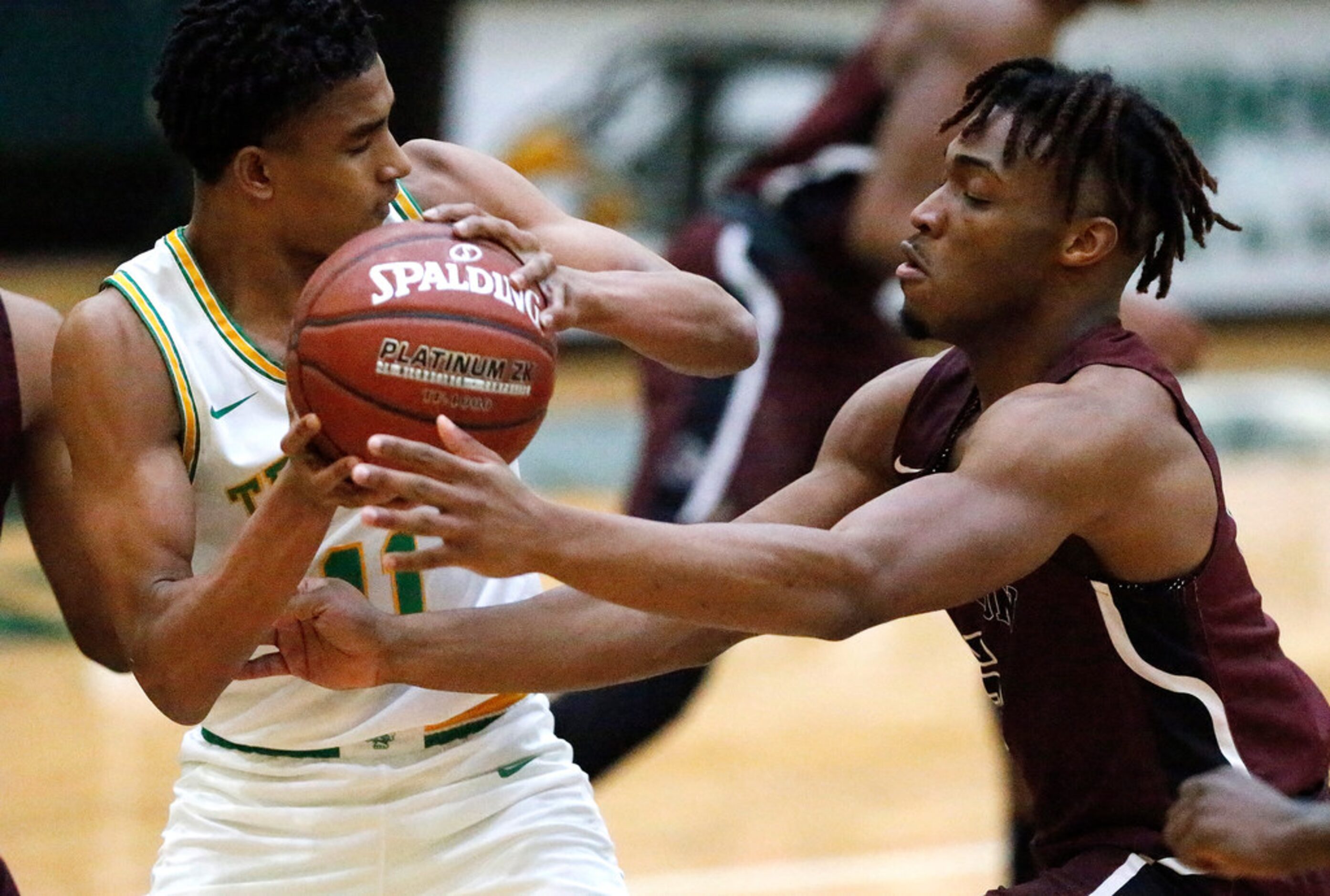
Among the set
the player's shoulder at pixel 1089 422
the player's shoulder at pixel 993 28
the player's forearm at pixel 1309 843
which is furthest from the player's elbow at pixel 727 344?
the player's shoulder at pixel 993 28

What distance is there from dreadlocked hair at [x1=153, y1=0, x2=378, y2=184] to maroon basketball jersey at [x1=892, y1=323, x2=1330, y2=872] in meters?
1.20

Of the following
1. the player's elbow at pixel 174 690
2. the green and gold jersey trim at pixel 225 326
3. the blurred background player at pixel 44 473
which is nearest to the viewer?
the player's elbow at pixel 174 690

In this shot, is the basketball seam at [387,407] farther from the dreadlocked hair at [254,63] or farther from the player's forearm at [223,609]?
the dreadlocked hair at [254,63]

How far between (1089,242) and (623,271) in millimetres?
774

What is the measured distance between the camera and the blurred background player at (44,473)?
3643mm

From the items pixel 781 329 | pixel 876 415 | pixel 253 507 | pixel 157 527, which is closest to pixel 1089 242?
pixel 876 415

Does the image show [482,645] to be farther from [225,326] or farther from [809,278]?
[809,278]

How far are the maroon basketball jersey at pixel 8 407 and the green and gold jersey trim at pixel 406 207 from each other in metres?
0.77

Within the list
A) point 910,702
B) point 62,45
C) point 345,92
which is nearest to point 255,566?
point 345,92

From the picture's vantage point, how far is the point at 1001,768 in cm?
655

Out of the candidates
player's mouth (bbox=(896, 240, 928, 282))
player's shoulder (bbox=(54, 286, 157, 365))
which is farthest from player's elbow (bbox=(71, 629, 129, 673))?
player's mouth (bbox=(896, 240, 928, 282))

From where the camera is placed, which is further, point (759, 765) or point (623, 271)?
point (759, 765)

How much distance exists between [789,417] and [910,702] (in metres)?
2.39

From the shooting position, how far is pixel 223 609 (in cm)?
302
